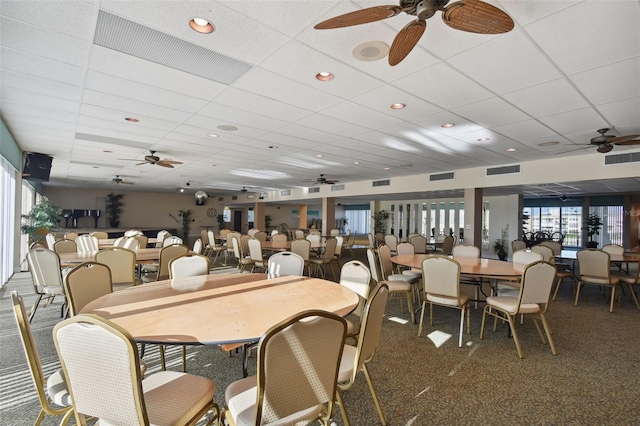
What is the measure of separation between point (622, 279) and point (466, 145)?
3364mm

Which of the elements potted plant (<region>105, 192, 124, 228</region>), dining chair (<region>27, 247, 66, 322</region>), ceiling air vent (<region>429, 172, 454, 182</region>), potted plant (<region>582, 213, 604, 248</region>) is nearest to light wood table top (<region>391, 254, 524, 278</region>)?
ceiling air vent (<region>429, 172, 454, 182</region>)

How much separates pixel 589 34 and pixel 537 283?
2330mm

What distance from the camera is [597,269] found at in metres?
5.20

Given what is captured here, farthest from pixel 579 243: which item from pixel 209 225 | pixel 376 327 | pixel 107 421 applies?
pixel 209 225

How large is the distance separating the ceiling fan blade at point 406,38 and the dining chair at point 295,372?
1.77 m

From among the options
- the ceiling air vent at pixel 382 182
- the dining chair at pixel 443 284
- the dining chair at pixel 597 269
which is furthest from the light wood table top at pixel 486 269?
the ceiling air vent at pixel 382 182

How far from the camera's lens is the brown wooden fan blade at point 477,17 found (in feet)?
5.63

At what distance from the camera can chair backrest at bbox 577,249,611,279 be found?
5078 millimetres

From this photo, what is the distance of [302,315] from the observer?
52.5 inches

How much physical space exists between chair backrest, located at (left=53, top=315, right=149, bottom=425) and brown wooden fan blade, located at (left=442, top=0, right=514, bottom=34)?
233 centimetres

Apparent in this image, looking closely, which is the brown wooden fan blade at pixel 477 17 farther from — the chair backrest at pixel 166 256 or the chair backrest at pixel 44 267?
the chair backrest at pixel 44 267

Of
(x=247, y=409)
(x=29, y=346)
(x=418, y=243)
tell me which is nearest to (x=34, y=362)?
(x=29, y=346)

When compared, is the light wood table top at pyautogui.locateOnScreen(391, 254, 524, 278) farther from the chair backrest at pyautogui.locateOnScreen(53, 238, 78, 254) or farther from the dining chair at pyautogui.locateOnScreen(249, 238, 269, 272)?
the chair backrest at pyautogui.locateOnScreen(53, 238, 78, 254)

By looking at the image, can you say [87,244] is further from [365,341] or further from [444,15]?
[444,15]
